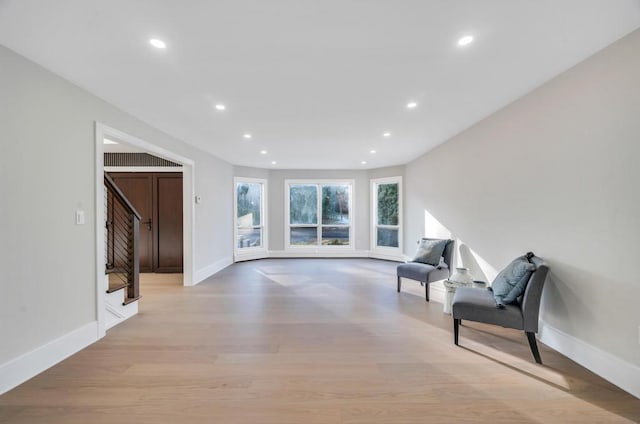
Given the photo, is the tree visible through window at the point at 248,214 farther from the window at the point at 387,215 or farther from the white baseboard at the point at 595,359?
the white baseboard at the point at 595,359

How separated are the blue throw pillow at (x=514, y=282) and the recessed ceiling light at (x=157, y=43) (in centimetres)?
359

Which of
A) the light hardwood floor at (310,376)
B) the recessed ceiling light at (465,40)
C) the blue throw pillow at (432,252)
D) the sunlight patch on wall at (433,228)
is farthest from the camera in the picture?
the sunlight patch on wall at (433,228)

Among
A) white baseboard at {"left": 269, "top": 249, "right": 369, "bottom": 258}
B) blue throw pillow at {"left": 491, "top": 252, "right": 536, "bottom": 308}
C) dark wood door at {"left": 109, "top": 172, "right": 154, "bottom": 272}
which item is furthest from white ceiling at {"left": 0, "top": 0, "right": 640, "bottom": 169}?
white baseboard at {"left": 269, "top": 249, "right": 369, "bottom": 258}

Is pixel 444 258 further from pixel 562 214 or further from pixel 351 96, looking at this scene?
pixel 351 96

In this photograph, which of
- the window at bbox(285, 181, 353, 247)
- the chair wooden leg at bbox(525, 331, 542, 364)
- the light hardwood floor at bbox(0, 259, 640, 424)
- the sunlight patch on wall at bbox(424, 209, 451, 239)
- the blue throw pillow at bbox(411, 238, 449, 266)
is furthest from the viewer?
the window at bbox(285, 181, 353, 247)

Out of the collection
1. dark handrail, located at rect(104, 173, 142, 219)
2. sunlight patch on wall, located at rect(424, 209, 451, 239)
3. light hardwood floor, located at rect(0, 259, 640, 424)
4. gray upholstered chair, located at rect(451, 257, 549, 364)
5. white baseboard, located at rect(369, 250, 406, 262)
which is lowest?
light hardwood floor, located at rect(0, 259, 640, 424)

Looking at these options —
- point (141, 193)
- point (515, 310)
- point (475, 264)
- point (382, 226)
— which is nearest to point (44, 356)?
point (141, 193)

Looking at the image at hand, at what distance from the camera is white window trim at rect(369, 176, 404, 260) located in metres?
6.68

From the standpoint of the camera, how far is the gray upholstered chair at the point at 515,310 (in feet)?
7.47

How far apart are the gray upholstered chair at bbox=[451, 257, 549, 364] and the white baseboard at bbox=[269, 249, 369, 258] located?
474 cm

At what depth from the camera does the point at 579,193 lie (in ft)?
7.32

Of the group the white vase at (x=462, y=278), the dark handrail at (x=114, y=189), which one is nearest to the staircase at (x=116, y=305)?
the dark handrail at (x=114, y=189)

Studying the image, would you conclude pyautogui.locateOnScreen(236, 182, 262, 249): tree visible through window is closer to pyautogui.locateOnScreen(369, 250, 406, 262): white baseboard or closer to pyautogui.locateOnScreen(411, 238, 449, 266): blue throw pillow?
pyautogui.locateOnScreen(369, 250, 406, 262): white baseboard

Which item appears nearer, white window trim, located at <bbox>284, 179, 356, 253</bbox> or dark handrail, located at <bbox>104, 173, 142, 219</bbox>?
dark handrail, located at <bbox>104, 173, 142, 219</bbox>
